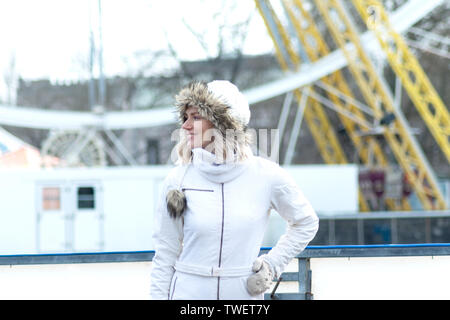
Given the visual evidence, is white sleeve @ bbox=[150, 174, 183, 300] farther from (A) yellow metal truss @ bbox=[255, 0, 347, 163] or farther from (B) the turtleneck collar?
(A) yellow metal truss @ bbox=[255, 0, 347, 163]

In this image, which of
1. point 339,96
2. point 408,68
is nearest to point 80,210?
point 339,96

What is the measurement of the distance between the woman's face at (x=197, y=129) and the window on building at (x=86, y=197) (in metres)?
8.48

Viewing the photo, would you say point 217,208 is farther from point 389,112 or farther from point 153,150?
point 153,150

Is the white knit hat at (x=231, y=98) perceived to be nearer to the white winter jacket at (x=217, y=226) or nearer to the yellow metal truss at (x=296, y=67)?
the white winter jacket at (x=217, y=226)

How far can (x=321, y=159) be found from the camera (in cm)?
2133

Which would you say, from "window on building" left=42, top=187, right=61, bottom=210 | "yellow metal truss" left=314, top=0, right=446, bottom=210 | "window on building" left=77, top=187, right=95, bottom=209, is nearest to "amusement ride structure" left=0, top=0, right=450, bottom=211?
"yellow metal truss" left=314, top=0, right=446, bottom=210

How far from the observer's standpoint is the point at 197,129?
1999 millimetres

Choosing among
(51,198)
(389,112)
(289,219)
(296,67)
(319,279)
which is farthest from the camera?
(296,67)

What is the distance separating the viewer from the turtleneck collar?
1.95m

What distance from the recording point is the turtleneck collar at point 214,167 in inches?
76.6

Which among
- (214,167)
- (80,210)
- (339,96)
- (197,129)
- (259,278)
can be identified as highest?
(339,96)

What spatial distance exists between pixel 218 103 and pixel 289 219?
438 mm

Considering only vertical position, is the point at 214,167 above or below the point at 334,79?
below

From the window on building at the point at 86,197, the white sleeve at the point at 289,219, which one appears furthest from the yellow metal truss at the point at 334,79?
the white sleeve at the point at 289,219
